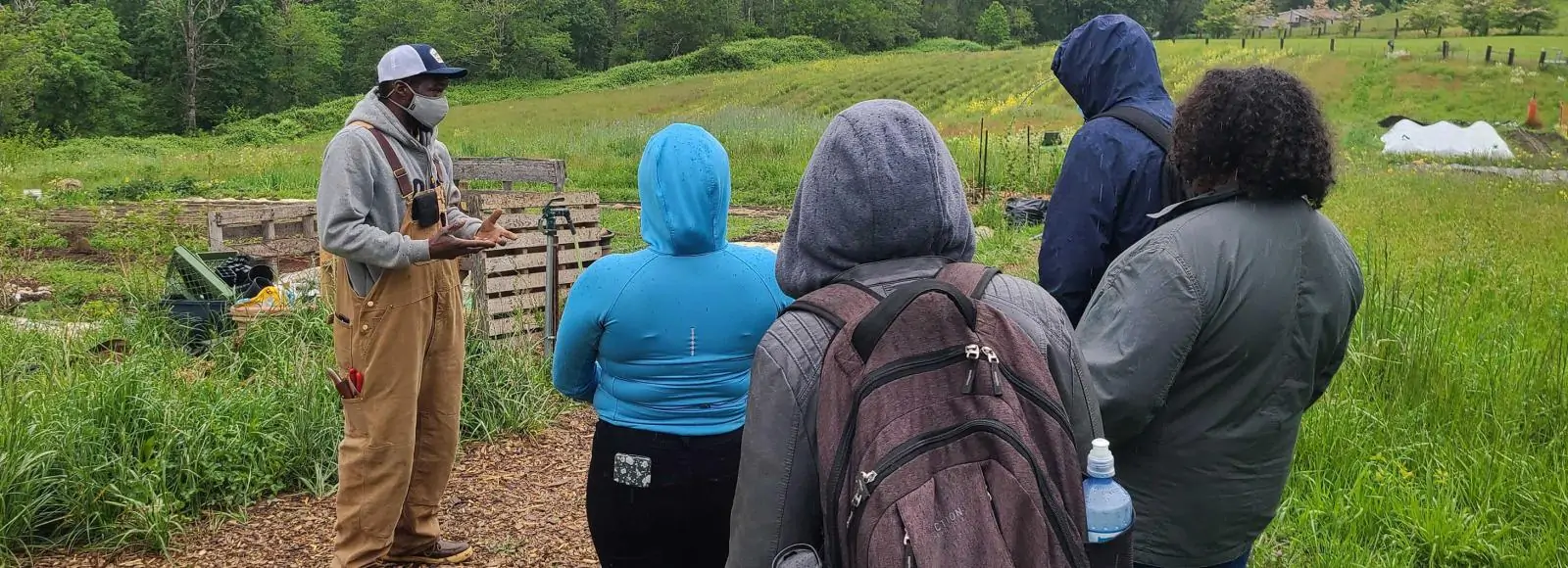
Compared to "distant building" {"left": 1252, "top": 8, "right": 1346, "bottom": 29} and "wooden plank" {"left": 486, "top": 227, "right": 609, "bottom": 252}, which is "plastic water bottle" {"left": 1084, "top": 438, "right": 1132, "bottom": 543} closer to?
"wooden plank" {"left": 486, "top": 227, "right": 609, "bottom": 252}

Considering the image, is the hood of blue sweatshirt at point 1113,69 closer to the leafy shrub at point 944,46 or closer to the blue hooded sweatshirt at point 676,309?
the blue hooded sweatshirt at point 676,309

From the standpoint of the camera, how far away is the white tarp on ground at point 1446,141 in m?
25.6

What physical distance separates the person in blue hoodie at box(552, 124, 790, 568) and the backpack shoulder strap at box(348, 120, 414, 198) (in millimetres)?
1537

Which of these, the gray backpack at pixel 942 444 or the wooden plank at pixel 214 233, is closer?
the gray backpack at pixel 942 444

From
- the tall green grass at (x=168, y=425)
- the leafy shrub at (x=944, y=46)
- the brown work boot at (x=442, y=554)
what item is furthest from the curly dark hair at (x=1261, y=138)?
the leafy shrub at (x=944, y=46)

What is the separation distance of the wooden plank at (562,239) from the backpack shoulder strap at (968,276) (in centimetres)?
547

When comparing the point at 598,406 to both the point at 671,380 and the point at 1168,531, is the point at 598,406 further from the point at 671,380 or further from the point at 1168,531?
the point at 1168,531

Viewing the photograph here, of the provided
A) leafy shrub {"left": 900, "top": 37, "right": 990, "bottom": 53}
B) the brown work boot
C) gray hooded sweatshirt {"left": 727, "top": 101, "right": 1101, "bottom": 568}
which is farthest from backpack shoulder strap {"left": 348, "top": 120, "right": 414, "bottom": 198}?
leafy shrub {"left": 900, "top": 37, "right": 990, "bottom": 53}

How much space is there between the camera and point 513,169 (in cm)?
1092

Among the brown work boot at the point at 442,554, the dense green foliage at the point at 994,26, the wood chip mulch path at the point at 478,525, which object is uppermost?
the dense green foliage at the point at 994,26

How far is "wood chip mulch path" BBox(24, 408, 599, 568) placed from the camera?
14.1 ft

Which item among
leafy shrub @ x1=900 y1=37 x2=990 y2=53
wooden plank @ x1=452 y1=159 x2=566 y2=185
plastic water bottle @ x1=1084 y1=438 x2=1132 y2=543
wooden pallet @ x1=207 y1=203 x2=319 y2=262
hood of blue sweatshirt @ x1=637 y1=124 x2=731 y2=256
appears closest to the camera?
plastic water bottle @ x1=1084 y1=438 x2=1132 y2=543

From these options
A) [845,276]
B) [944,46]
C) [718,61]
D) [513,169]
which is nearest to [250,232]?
[513,169]

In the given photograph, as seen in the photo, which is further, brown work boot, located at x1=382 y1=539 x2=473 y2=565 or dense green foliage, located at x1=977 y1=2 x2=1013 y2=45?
dense green foliage, located at x1=977 y1=2 x2=1013 y2=45
